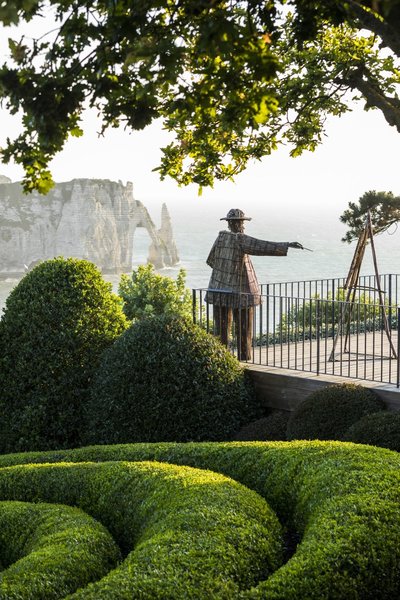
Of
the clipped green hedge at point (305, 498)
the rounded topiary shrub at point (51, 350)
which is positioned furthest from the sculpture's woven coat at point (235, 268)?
the clipped green hedge at point (305, 498)

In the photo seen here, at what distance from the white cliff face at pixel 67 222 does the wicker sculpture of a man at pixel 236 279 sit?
71.2m

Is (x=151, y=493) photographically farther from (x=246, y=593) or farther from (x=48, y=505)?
(x=246, y=593)

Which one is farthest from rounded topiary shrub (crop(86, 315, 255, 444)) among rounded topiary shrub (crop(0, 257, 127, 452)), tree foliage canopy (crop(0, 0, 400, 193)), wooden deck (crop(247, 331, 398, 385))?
tree foliage canopy (crop(0, 0, 400, 193))

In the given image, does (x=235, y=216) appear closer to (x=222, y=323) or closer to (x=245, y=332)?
(x=222, y=323)

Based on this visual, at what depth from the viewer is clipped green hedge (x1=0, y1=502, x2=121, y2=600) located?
17.4 feet

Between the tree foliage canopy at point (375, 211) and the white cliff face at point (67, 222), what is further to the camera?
the white cliff face at point (67, 222)

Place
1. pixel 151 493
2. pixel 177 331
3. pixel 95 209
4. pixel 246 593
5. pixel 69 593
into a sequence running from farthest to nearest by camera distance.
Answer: pixel 95 209
pixel 177 331
pixel 151 493
pixel 69 593
pixel 246 593

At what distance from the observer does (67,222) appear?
84375mm

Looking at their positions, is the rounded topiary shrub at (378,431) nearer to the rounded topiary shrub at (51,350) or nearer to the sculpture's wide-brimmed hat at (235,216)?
the rounded topiary shrub at (51,350)

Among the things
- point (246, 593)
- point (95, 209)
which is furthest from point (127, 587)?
point (95, 209)

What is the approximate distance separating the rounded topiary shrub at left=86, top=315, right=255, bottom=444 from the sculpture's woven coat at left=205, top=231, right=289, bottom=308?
1.27m

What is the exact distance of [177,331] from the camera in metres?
11.1

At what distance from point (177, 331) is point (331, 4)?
6592mm

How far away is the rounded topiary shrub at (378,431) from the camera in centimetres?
873
